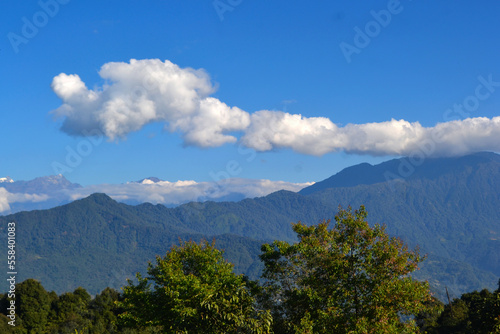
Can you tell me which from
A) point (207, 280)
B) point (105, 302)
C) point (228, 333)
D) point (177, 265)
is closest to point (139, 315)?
point (177, 265)

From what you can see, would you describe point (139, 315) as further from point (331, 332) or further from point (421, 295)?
point (421, 295)

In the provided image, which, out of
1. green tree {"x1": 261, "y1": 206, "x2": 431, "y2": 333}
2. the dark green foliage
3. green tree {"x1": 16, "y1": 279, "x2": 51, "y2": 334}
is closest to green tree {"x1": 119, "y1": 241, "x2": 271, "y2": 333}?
green tree {"x1": 261, "y1": 206, "x2": 431, "y2": 333}

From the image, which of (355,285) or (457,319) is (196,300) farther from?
(457,319)

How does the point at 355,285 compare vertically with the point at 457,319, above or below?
above

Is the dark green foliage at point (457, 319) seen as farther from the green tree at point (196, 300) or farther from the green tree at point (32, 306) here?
the green tree at point (32, 306)

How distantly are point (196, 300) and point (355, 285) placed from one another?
31.3 ft

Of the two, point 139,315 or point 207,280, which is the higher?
point 207,280

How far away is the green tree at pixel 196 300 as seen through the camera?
71.0 ft

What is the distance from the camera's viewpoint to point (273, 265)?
36.2m

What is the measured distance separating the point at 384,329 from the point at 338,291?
3.97 meters

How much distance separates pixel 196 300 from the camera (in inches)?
952

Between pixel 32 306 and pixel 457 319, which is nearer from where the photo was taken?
pixel 457 319

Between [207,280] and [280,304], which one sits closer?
[207,280]

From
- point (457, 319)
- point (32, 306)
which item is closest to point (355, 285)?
point (457, 319)
